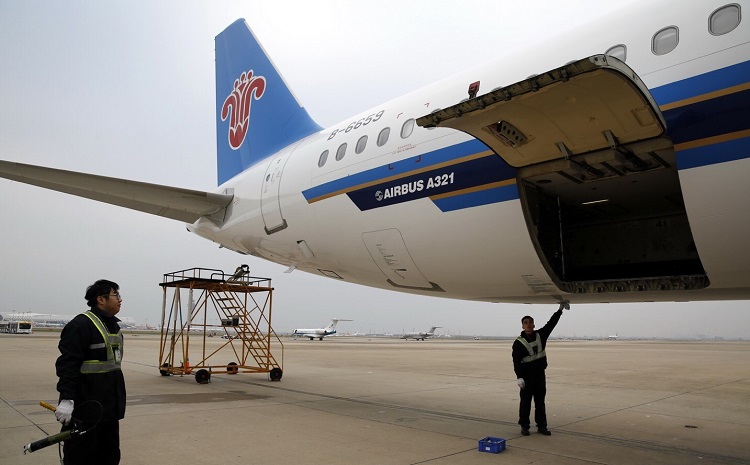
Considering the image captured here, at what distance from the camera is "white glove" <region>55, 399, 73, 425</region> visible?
3.45m

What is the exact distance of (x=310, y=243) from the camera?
8.55 meters

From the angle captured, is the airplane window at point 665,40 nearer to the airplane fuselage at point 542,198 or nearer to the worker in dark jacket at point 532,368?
the airplane fuselage at point 542,198

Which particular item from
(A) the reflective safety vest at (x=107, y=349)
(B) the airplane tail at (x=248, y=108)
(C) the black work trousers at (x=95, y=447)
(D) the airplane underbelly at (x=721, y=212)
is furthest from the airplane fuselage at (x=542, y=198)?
(C) the black work trousers at (x=95, y=447)

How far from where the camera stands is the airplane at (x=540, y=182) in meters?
4.25

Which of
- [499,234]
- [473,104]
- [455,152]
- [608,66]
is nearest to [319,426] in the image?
[499,234]

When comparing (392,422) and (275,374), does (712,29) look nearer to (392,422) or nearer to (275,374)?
(392,422)

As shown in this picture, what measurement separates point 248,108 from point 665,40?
9.50m

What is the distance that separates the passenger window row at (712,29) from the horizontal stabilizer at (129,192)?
24.0 feet

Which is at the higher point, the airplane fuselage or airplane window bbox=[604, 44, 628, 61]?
airplane window bbox=[604, 44, 628, 61]

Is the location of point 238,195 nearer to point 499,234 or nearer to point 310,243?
point 310,243

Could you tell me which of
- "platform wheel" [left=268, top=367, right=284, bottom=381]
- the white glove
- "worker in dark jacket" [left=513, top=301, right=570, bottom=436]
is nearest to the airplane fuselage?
"worker in dark jacket" [left=513, top=301, right=570, bottom=436]

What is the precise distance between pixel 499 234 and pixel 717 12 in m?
2.84

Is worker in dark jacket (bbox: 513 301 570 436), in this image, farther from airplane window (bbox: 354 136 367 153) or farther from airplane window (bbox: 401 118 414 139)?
airplane window (bbox: 354 136 367 153)

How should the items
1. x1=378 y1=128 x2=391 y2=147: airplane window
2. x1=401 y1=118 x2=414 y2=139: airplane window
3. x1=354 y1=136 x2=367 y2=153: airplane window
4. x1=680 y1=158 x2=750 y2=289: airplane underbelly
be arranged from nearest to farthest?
x1=680 y1=158 x2=750 y2=289: airplane underbelly → x1=401 y1=118 x2=414 y2=139: airplane window → x1=378 y1=128 x2=391 y2=147: airplane window → x1=354 y1=136 x2=367 y2=153: airplane window
